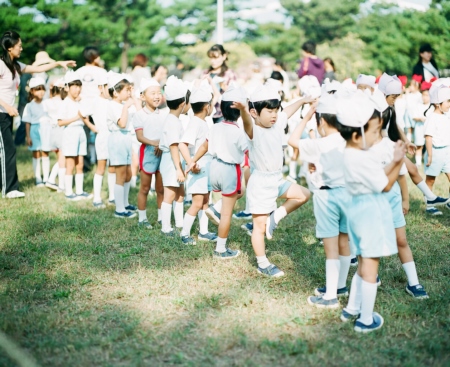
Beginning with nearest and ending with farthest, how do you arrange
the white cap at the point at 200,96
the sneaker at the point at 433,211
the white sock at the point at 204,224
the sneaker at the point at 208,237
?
the white cap at the point at 200,96, the sneaker at the point at 208,237, the white sock at the point at 204,224, the sneaker at the point at 433,211

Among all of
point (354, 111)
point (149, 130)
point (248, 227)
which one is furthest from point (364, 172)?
point (149, 130)

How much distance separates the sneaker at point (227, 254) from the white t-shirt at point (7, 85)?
4.38m

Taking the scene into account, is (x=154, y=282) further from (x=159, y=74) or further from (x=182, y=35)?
(x=182, y=35)

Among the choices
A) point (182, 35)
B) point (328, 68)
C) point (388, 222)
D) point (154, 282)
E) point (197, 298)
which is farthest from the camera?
point (182, 35)

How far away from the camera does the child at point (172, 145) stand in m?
5.51

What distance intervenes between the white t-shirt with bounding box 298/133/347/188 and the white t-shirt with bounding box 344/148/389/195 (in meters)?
0.39

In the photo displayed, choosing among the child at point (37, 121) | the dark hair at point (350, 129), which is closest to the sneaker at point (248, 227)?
the dark hair at point (350, 129)

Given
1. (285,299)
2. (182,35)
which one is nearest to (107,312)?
(285,299)

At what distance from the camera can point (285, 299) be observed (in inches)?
159

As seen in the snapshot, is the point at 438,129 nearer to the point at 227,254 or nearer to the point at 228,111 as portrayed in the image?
the point at 228,111

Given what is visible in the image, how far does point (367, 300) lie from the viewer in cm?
348

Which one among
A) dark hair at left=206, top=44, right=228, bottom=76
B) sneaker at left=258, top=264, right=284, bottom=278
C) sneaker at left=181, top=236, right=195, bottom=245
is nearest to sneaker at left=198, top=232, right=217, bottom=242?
sneaker at left=181, top=236, right=195, bottom=245

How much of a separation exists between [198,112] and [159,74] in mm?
4778

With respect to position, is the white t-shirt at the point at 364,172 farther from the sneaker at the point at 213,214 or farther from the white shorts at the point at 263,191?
the sneaker at the point at 213,214
